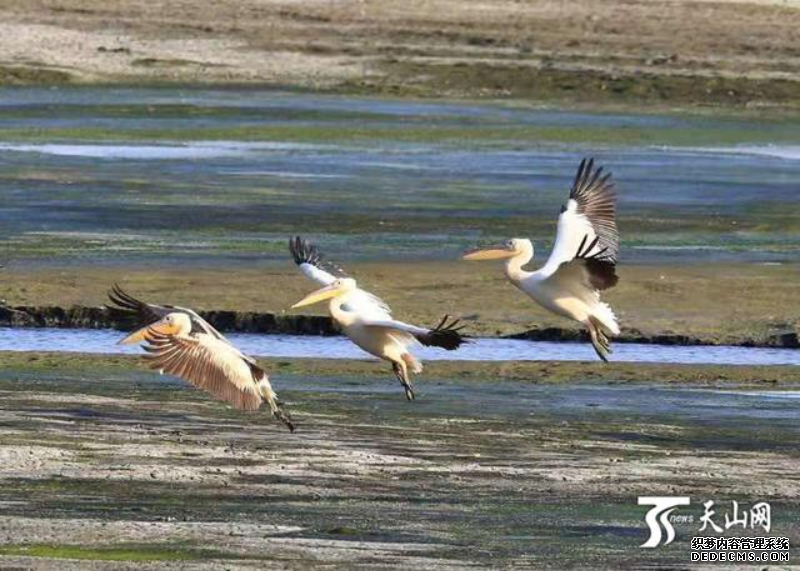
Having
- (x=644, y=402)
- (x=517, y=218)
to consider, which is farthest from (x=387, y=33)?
(x=644, y=402)

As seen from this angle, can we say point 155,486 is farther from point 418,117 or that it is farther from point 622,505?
point 418,117

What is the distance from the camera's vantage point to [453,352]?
16.5 metres

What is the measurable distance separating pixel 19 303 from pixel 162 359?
19.2 feet

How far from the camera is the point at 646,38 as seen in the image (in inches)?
1459

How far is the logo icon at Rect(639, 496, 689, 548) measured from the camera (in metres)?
10.4

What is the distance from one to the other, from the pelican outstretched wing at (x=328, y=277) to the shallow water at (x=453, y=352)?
1235mm

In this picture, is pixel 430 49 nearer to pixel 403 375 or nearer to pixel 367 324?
pixel 403 375

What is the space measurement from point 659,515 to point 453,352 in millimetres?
5767

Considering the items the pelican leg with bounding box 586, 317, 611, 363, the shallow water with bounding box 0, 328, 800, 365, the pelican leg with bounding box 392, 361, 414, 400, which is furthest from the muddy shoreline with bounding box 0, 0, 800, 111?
the pelican leg with bounding box 392, 361, 414, 400

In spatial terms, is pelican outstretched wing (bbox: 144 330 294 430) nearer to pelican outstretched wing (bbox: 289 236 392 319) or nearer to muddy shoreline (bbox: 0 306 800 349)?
pelican outstretched wing (bbox: 289 236 392 319)

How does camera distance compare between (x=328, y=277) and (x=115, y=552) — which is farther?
(x=328, y=277)

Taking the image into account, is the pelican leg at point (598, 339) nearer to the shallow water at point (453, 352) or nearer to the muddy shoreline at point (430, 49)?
the shallow water at point (453, 352)

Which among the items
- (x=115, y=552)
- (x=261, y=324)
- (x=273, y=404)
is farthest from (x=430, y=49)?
(x=115, y=552)

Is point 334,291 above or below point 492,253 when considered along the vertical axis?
below
